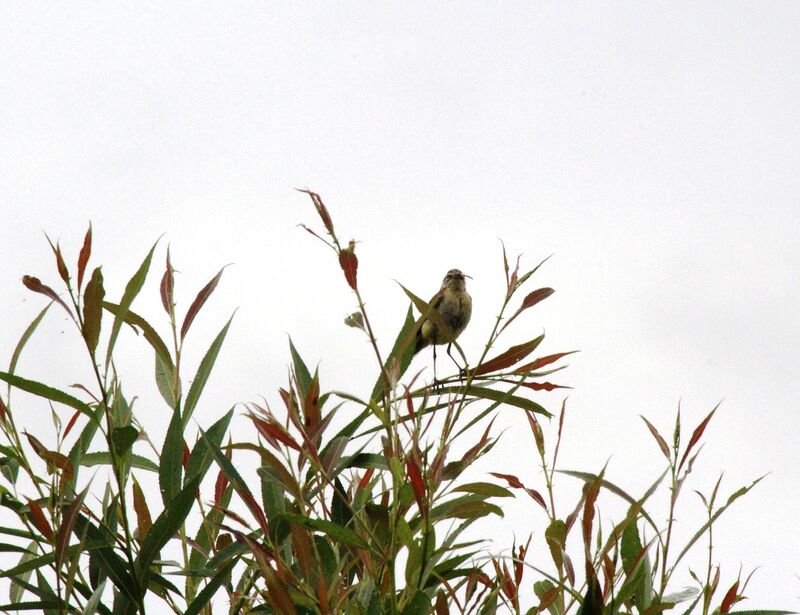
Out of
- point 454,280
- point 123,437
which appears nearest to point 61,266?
point 123,437

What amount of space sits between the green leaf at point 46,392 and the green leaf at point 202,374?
251 millimetres

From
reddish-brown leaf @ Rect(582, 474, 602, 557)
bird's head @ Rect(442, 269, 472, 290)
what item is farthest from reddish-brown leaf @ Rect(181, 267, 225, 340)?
bird's head @ Rect(442, 269, 472, 290)

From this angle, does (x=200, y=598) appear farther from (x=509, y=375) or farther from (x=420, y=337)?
(x=420, y=337)

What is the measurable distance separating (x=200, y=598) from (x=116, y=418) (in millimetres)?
516

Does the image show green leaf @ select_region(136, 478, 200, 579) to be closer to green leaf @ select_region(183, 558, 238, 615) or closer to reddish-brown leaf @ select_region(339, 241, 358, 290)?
green leaf @ select_region(183, 558, 238, 615)

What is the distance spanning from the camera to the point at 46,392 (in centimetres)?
259

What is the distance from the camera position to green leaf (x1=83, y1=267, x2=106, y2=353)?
2.16 m

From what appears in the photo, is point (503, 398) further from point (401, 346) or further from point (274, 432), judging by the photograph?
point (274, 432)

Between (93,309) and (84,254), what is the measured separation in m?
0.13

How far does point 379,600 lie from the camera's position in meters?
2.14

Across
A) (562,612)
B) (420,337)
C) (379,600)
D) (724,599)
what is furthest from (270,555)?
(420,337)

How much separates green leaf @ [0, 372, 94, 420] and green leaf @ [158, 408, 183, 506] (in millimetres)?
199

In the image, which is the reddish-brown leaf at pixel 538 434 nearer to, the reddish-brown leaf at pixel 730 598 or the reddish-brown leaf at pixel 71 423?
the reddish-brown leaf at pixel 730 598

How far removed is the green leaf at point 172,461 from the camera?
2570 mm
